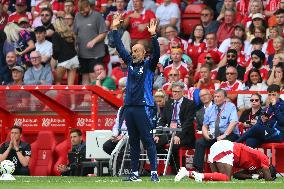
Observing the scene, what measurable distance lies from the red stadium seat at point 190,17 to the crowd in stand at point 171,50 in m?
0.20

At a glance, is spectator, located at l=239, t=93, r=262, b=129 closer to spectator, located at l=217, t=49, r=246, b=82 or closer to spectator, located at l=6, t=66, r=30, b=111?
spectator, located at l=217, t=49, r=246, b=82

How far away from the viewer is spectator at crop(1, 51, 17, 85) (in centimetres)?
2673

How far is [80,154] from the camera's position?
70.9ft

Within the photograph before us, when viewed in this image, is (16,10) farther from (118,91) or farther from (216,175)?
(216,175)

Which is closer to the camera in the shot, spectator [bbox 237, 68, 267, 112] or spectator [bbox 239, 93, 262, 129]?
spectator [bbox 239, 93, 262, 129]

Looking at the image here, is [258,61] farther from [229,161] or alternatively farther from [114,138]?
[229,161]

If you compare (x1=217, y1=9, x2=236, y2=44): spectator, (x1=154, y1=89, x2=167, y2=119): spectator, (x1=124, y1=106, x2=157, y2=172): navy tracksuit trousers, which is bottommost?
(x1=124, y1=106, x2=157, y2=172): navy tracksuit trousers

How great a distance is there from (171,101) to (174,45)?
301 centimetres

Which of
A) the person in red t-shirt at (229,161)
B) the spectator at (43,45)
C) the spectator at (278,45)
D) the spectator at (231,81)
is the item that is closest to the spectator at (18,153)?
the spectator at (231,81)

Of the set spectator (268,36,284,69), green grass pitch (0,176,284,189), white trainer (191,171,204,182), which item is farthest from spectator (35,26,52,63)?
white trainer (191,171,204,182)

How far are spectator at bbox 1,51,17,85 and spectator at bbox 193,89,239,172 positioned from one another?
6.95 metres

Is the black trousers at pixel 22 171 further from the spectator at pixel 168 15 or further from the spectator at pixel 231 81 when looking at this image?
the spectator at pixel 168 15

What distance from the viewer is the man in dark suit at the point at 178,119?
21.7 meters

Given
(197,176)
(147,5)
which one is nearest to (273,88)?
(197,176)
